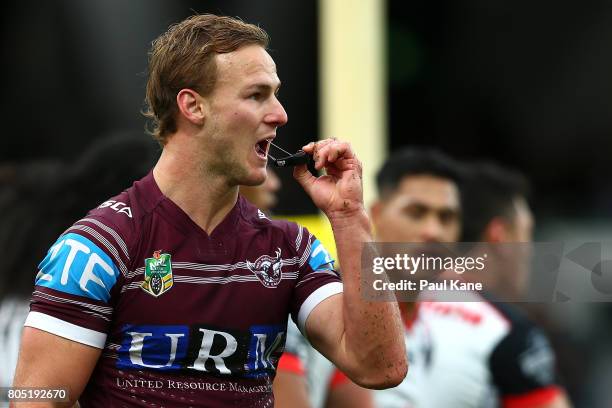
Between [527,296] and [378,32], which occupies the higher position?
[378,32]

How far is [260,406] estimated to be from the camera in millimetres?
3807

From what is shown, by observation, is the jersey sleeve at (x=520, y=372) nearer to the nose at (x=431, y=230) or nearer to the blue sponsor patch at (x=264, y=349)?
the nose at (x=431, y=230)

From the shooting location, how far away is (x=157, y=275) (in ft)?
12.0

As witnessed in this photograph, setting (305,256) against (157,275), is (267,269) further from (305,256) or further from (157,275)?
(157,275)

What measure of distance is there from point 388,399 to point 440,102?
7.10m

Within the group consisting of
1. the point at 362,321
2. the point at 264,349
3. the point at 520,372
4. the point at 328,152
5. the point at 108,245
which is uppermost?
the point at 328,152

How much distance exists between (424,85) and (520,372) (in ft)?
23.8

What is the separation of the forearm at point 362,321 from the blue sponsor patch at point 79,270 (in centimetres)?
70

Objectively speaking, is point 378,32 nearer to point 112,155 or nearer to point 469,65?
point 469,65

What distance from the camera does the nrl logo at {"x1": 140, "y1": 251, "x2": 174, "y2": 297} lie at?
12.0 feet

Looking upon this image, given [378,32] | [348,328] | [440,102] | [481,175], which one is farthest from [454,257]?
[440,102]

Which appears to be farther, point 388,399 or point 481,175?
point 481,175

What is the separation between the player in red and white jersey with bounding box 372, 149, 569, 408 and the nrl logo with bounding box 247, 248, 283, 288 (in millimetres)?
2233

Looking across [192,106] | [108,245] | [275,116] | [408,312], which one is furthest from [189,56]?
[408,312]
